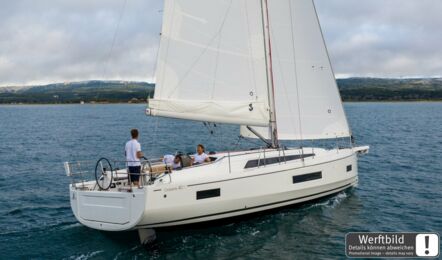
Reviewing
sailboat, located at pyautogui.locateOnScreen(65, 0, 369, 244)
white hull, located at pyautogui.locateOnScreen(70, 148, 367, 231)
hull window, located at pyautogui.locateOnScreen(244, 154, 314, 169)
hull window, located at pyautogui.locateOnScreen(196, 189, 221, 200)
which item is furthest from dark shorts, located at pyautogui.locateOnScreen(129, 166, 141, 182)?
hull window, located at pyautogui.locateOnScreen(244, 154, 314, 169)

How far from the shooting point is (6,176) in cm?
2531

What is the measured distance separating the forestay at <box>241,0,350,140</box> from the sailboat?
5 cm

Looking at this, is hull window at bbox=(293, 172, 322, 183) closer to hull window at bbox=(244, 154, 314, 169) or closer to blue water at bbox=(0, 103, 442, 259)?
hull window at bbox=(244, 154, 314, 169)

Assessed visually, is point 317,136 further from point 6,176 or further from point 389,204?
point 6,176

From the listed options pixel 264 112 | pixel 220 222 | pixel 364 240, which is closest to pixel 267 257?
pixel 220 222

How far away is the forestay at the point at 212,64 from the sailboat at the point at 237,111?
0.04 meters

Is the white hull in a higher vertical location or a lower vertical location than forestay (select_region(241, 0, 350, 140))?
lower

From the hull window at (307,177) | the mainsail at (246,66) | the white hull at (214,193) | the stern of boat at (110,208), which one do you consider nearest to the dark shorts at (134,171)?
the white hull at (214,193)

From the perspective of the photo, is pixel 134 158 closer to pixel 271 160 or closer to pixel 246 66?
pixel 271 160

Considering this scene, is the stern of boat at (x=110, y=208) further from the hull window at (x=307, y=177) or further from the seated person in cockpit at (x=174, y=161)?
the hull window at (x=307, y=177)

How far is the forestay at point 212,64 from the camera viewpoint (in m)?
15.9

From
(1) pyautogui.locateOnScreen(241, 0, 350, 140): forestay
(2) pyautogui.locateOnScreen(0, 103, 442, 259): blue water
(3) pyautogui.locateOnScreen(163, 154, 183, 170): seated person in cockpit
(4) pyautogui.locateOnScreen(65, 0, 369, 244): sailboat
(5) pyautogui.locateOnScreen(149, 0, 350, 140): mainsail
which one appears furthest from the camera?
(1) pyautogui.locateOnScreen(241, 0, 350, 140): forestay

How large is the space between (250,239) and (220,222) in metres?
1.27

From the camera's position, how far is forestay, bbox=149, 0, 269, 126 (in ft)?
52.3
